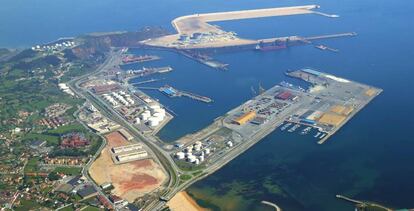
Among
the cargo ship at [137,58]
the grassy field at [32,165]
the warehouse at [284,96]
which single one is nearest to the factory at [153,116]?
the grassy field at [32,165]

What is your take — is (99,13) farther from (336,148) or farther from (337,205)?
(337,205)

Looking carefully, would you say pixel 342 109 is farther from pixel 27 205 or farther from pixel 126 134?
pixel 27 205

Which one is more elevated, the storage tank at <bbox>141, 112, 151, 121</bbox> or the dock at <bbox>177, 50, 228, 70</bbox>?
the dock at <bbox>177, 50, 228, 70</bbox>

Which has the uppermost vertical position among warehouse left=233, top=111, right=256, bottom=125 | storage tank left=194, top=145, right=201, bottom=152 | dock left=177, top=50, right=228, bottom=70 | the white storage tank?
dock left=177, top=50, right=228, bottom=70

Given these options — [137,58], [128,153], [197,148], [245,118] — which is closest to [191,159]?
[197,148]

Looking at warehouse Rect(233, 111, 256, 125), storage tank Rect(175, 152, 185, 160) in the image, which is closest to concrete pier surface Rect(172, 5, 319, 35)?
warehouse Rect(233, 111, 256, 125)

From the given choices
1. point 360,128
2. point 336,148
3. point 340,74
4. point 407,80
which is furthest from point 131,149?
point 407,80

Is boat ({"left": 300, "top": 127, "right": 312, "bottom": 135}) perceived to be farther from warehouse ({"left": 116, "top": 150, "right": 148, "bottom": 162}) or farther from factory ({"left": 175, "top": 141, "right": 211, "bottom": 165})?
warehouse ({"left": 116, "top": 150, "right": 148, "bottom": 162})
